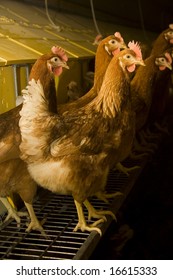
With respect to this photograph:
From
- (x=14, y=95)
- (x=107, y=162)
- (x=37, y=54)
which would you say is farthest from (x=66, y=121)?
(x=37, y=54)

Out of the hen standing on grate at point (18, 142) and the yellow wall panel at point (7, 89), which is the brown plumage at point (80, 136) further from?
the yellow wall panel at point (7, 89)

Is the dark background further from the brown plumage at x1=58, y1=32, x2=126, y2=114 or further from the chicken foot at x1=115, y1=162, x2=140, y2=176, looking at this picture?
the chicken foot at x1=115, y1=162, x2=140, y2=176

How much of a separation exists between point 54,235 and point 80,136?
0.42 meters

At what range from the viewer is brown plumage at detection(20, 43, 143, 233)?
1.29 metres

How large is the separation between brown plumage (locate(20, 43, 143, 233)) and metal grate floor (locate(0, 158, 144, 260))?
9 cm

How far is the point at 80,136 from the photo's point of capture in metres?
1.38

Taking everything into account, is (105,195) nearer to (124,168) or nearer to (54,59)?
(124,168)

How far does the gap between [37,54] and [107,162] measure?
0.69m

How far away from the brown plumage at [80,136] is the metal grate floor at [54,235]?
86 mm

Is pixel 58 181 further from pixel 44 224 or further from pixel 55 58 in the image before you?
pixel 55 58

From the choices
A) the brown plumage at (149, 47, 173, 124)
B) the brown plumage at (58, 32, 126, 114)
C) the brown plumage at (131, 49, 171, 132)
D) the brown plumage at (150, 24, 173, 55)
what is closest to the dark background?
the brown plumage at (149, 47, 173, 124)

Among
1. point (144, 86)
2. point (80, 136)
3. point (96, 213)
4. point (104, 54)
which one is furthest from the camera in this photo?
point (144, 86)

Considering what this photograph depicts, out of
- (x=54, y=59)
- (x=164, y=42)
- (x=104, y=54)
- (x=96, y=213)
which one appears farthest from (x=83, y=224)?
(x=164, y=42)

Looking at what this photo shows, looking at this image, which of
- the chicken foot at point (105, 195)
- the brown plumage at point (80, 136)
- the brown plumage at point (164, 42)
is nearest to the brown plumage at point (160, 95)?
the brown plumage at point (164, 42)
